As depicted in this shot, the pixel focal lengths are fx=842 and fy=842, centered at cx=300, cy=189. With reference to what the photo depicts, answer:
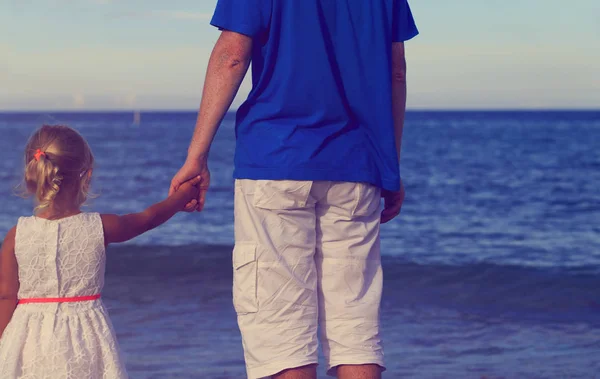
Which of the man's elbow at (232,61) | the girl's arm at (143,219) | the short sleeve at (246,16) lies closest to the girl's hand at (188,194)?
the girl's arm at (143,219)

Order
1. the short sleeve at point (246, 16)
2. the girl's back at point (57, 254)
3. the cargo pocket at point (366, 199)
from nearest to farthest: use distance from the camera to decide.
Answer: the short sleeve at point (246, 16), the cargo pocket at point (366, 199), the girl's back at point (57, 254)

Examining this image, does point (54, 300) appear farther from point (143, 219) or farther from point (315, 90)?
point (315, 90)

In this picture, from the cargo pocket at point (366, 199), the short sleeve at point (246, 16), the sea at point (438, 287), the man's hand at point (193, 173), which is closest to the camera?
the short sleeve at point (246, 16)

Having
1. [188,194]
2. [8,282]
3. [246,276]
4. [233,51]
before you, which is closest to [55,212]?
[8,282]

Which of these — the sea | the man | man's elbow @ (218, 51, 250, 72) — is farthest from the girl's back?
man's elbow @ (218, 51, 250, 72)

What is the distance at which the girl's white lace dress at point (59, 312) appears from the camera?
273 centimetres

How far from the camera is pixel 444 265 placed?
8914mm

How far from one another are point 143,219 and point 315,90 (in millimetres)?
778

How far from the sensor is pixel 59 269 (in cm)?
279

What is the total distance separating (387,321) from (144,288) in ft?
7.59

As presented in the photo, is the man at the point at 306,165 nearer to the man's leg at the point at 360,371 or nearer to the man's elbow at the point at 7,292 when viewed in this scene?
the man's leg at the point at 360,371

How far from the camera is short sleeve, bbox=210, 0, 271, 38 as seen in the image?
2.43 metres

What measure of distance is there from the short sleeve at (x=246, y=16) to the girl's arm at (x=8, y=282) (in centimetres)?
102

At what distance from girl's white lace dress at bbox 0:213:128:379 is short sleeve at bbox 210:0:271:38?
840mm
